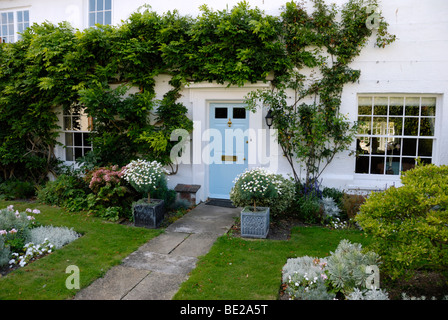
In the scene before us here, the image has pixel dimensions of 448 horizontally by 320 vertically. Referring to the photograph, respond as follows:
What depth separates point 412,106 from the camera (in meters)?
7.45

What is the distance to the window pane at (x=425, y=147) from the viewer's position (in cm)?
745

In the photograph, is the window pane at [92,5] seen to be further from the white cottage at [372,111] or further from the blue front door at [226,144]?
the blue front door at [226,144]

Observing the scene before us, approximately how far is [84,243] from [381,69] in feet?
23.2

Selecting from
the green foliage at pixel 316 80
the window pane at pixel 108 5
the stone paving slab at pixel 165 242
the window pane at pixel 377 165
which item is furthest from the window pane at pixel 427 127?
the window pane at pixel 108 5

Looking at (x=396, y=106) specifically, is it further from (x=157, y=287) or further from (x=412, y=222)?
(x=157, y=287)

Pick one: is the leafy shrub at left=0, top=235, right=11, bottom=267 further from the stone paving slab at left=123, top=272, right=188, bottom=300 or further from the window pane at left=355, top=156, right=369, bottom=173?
the window pane at left=355, top=156, right=369, bottom=173

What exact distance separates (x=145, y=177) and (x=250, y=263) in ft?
9.29

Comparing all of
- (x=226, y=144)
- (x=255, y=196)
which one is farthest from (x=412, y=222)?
(x=226, y=144)

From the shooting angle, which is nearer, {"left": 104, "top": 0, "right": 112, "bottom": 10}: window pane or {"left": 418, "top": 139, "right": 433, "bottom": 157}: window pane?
{"left": 418, "top": 139, "right": 433, "bottom": 157}: window pane

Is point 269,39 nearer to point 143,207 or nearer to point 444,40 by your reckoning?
point 444,40

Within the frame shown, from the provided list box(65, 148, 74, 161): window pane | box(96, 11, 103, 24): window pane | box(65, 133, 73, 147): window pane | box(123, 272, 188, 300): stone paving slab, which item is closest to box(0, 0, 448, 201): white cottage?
box(96, 11, 103, 24): window pane

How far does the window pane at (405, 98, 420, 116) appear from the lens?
7.41m

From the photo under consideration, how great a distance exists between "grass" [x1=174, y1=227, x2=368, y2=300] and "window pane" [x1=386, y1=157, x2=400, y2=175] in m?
2.14
